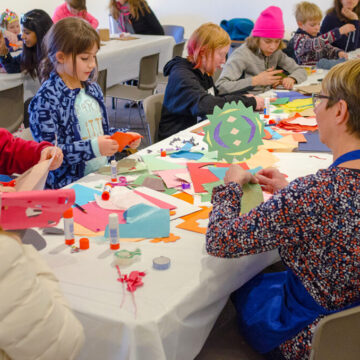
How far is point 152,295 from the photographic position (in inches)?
51.3

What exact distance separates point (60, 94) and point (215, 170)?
0.86 m

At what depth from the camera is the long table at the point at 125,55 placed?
5215mm

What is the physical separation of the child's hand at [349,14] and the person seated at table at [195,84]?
294cm

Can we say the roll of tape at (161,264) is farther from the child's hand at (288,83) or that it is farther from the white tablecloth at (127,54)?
the white tablecloth at (127,54)

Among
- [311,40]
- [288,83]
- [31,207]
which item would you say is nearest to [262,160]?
[31,207]

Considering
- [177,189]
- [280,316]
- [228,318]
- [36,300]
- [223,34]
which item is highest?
[223,34]

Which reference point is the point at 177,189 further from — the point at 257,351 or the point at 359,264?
the point at 359,264

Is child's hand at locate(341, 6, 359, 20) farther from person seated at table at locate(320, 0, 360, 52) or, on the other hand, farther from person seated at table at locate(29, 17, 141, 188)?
person seated at table at locate(29, 17, 141, 188)

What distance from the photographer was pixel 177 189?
201cm

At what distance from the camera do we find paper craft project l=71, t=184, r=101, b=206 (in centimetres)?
186

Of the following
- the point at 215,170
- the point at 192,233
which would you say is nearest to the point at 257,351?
the point at 192,233

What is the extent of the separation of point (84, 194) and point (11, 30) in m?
4.12

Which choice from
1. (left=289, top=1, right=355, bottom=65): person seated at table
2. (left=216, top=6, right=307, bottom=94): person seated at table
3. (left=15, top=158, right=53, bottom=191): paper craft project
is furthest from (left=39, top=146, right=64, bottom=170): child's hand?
(left=289, top=1, right=355, bottom=65): person seated at table

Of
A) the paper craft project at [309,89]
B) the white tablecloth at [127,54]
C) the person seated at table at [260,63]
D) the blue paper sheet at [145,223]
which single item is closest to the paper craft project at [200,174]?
the blue paper sheet at [145,223]
